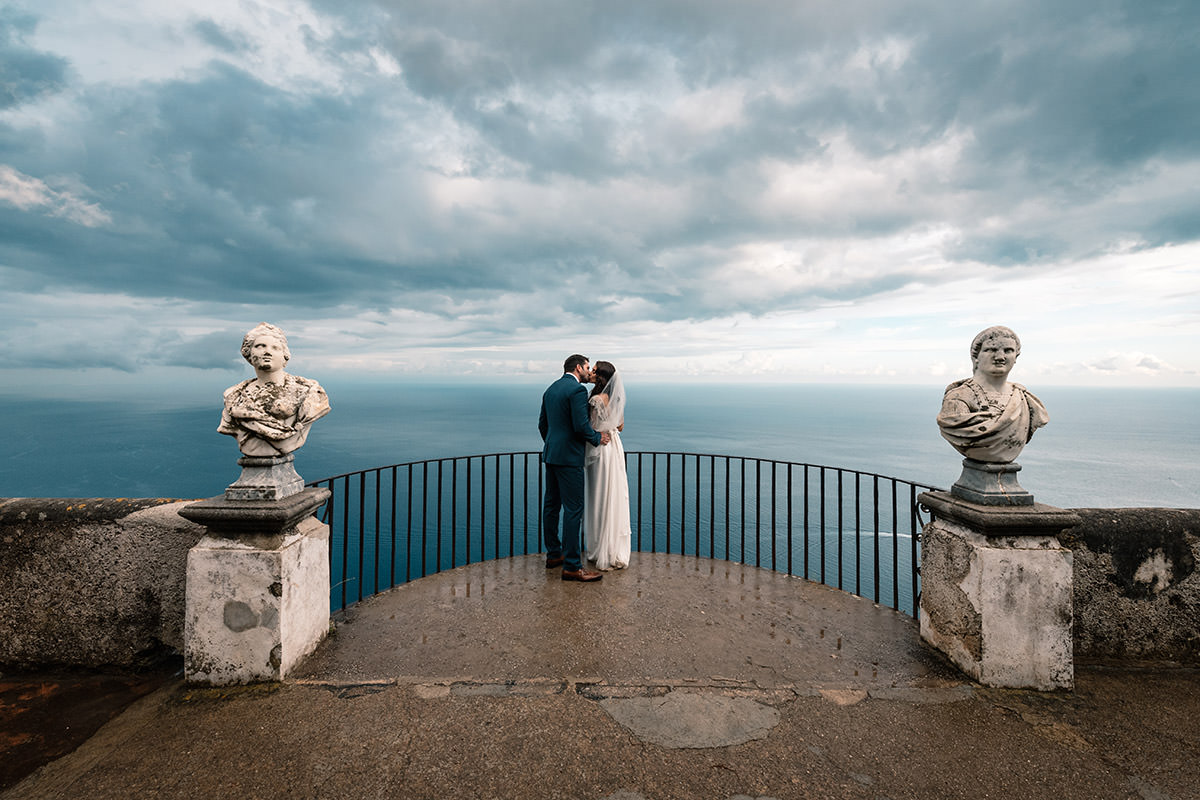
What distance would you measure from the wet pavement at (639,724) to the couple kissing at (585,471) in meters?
1.24

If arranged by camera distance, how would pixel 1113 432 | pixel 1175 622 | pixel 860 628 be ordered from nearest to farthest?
1. pixel 1175 622
2. pixel 860 628
3. pixel 1113 432

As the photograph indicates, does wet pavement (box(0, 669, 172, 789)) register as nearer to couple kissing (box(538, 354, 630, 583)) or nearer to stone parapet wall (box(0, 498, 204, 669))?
stone parapet wall (box(0, 498, 204, 669))

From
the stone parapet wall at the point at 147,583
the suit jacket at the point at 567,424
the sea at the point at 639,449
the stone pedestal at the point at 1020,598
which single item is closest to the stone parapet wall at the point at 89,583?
the stone parapet wall at the point at 147,583

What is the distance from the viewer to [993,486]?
308 cm

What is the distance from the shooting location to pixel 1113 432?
138 meters

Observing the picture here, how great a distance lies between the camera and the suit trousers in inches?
185

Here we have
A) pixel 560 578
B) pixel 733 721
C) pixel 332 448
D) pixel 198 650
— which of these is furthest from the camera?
pixel 332 448

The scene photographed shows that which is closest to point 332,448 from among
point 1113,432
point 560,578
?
point 560,578

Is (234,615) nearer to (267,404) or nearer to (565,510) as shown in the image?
(267,404)

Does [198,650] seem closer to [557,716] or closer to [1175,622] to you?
[557,716]

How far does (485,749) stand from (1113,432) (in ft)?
647

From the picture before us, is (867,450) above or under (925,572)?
under

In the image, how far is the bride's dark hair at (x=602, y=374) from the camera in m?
5.18

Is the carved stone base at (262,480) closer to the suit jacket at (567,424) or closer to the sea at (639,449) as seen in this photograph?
the suit jacket at (567,424)
